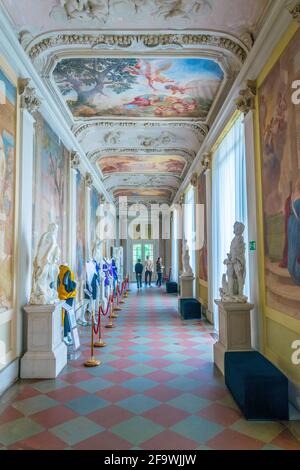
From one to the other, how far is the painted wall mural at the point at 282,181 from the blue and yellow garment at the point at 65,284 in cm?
422

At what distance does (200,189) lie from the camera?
12.9 metres

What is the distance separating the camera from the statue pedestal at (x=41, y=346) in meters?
6.00

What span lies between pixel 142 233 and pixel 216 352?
71.2ft

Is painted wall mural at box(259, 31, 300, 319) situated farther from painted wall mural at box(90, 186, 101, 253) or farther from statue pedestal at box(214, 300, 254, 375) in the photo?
painted wall mural at box(90, 186, 101, 253)

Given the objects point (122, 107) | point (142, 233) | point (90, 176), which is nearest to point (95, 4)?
point (122, 107)

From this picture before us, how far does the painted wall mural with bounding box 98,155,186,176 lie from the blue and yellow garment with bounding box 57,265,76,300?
8559mm

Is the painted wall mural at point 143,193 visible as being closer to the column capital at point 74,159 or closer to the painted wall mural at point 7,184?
the column capital at point 74,159

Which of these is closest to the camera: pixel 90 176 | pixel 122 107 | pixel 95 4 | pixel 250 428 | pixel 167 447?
pixel 167 447

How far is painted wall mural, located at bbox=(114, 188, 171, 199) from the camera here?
76.6ft

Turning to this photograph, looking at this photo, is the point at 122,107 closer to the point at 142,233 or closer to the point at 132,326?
the point at 132,326

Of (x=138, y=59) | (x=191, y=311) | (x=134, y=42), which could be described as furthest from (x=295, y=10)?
(x=191, y=311)

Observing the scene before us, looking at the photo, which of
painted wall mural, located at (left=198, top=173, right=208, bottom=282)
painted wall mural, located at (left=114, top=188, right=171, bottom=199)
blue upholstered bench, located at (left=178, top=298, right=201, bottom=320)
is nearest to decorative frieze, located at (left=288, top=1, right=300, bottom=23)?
painted wall mural, located at (left=198, top=173, right=208, bottom=282)

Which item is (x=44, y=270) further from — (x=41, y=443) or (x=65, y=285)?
(x=41, y=443)

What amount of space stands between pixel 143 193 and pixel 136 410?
68.5 ft
